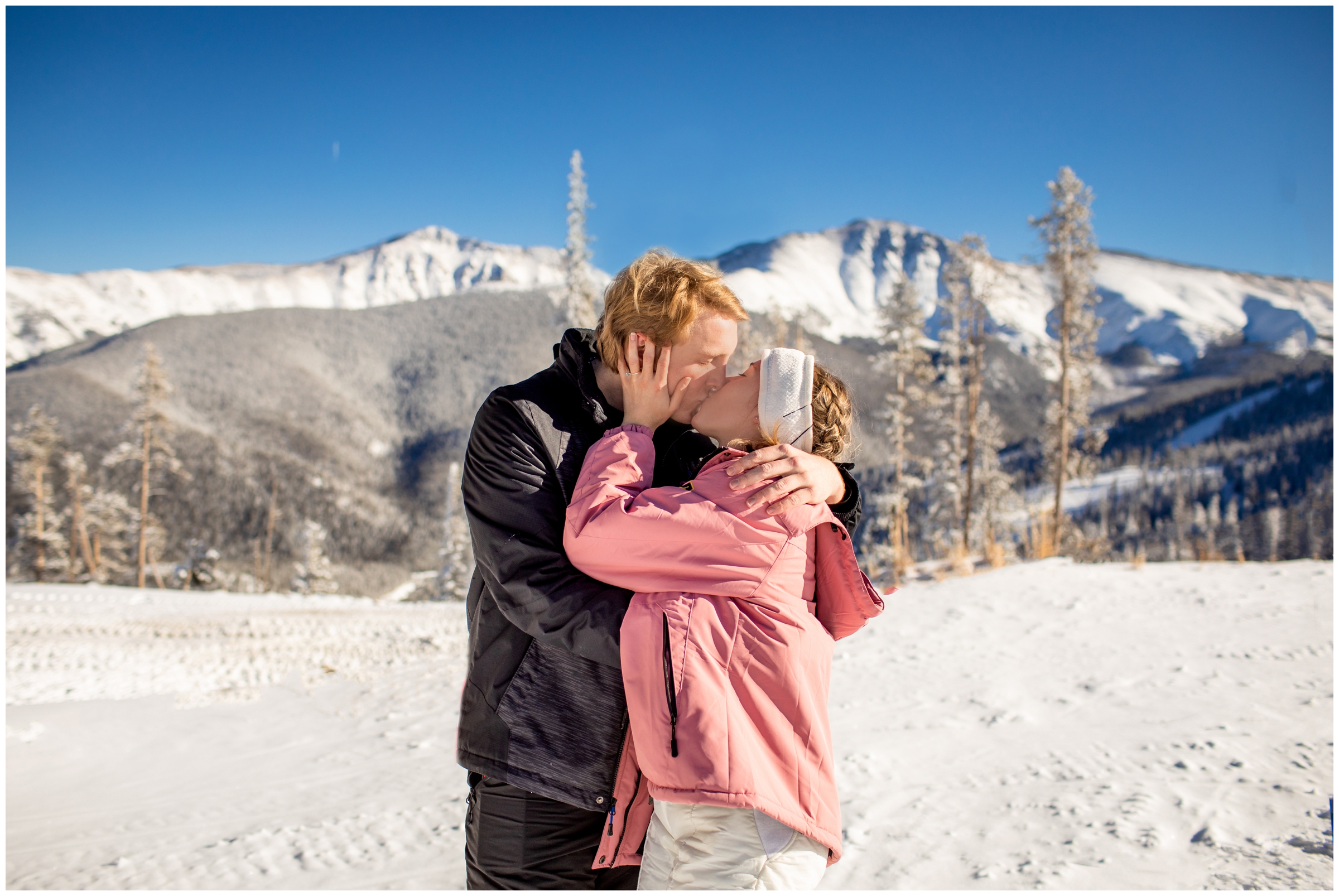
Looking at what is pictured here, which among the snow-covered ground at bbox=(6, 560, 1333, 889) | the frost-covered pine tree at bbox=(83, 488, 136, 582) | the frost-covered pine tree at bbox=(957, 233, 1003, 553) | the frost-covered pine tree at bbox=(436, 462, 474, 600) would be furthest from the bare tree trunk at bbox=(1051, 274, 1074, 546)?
the frost-covered pine tree at bbox=(83, 488, 136, 582)

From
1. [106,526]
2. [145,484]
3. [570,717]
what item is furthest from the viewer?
[106,526]

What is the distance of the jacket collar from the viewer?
2125 mm

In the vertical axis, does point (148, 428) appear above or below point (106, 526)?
above

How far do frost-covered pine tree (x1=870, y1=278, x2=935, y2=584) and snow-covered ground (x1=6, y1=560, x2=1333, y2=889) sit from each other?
1267 cm

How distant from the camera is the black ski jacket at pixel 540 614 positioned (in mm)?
1818

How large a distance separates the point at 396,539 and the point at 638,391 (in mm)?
111602

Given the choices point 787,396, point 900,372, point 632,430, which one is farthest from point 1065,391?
point 632,430

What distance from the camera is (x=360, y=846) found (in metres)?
4.52

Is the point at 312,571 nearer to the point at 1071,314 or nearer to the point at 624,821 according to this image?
the point at 1071,314

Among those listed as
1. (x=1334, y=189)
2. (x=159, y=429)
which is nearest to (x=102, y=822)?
(x=1334, y=189)

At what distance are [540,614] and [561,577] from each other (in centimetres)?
10

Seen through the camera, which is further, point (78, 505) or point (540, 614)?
point (78, 505)

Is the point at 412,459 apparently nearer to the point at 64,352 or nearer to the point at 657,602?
the point at 64,352

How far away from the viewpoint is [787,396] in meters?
1.99
